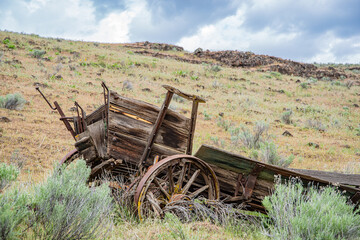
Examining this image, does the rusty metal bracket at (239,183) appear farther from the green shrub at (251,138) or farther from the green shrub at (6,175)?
the green shrub at (251,138)

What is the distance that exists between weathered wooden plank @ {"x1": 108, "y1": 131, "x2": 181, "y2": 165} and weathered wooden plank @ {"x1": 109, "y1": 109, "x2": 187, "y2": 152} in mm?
64

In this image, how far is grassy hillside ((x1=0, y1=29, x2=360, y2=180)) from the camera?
763cm

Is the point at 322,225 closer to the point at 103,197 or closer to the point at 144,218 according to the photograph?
the point at 144,218

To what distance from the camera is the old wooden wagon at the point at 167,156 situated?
332 centimetres

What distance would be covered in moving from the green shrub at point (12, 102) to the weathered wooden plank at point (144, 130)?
7.93m

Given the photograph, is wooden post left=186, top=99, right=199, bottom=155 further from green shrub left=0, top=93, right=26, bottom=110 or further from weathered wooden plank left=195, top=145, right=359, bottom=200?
green shrub left=0, top=93, right=26, bottom=110

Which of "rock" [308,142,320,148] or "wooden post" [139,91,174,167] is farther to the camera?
"rock" [308,142,320,148]

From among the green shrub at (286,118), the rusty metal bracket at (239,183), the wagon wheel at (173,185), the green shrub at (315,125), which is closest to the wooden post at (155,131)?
the wagon wheel at (173,185)

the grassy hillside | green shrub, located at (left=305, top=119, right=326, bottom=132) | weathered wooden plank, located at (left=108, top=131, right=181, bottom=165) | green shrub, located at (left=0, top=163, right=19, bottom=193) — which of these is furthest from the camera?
green shrub, located at (left=305, top=119, right=326, bottom=132)

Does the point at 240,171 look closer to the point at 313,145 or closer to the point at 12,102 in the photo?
the point at 313,145

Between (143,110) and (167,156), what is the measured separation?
0.68 metres

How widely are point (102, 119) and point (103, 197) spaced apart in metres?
1.16

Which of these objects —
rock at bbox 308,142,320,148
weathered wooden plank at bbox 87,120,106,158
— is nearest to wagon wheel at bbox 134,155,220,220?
weathered wooden plank at bbox 87,120,106,158

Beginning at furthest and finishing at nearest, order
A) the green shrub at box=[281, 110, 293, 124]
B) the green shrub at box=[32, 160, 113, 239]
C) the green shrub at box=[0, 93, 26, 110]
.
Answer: the green shrub at box=[281, 110, 293, 124]
the green shrub at box=[0, 93, 26, 110]
the green shrub at box=[32, 160, 113, 239]
